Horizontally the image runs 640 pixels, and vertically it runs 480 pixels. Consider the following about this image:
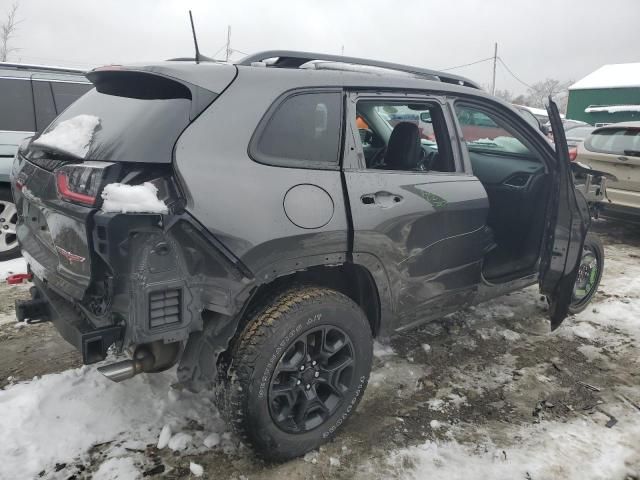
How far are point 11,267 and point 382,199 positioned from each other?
161 inches

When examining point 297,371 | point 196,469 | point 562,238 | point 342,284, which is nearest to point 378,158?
point 342,284

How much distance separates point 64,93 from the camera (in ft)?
17.0

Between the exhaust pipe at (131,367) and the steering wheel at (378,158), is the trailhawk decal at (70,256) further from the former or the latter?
the steering wheel at (378,158)

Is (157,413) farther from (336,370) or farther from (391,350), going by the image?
(391,350)

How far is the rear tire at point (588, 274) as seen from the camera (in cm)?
407

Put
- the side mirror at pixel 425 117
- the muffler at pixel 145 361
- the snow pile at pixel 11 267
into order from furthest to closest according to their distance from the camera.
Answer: the snow pile at pixel 11 267 < the side mirror at pixel 425 117 < the muffler at pixel 145 361

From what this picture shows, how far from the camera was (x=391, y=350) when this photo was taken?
3.53 meters

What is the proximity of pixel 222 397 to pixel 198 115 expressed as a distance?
4.15 ft

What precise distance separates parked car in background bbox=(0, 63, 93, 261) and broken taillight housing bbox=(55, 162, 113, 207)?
3.44m

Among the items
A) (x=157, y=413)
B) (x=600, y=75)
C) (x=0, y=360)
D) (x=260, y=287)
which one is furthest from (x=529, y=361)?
(x=600, y=75)

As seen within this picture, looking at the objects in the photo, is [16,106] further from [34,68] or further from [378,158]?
[378,158]

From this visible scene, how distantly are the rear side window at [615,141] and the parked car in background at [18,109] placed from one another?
6.67 m

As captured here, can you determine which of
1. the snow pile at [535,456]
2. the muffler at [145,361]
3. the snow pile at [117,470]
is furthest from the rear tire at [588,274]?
the snow pile at [117,470]

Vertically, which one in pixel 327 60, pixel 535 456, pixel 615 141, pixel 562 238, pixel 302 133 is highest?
pixel 327 60
